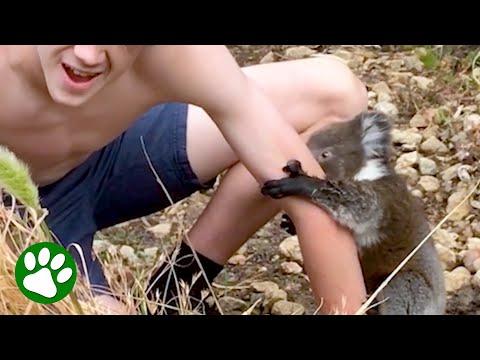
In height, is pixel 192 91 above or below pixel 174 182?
above

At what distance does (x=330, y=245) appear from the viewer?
176 cm

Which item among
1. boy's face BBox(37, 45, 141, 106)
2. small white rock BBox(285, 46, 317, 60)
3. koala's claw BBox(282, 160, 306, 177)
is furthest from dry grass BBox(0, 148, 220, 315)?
small white rock BBox(285, 46, 317, 60)

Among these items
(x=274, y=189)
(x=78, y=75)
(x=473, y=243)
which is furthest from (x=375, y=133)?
(x=78, y=75)

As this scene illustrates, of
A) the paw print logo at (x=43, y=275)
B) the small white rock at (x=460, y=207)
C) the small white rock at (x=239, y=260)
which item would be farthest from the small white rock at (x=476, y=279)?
the paw print logo at (x=43, y=275)

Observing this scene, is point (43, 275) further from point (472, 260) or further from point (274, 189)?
point (472, 260)

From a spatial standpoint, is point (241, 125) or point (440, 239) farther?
point (440, 239)

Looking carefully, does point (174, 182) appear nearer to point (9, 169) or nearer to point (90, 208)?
point (90, 208)

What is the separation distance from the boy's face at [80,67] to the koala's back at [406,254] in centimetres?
66

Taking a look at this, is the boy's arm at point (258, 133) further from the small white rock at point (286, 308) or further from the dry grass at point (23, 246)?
the dry grass at point (23, 246)

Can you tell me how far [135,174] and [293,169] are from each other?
1.15ft
